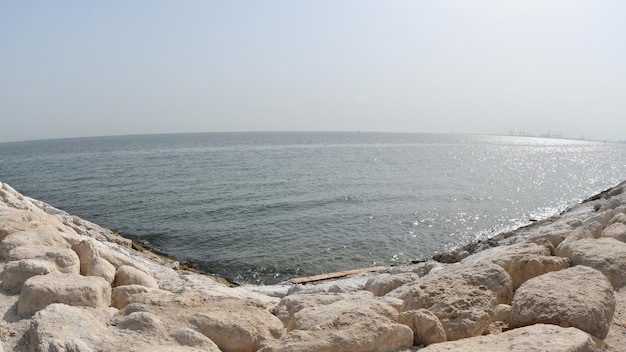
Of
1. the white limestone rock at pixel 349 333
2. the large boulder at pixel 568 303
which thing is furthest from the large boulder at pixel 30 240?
the large boulder at pixel 568 303

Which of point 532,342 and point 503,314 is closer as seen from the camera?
point 532,342

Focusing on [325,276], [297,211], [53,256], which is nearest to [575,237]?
[325,276]

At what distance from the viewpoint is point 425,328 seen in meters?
4.20

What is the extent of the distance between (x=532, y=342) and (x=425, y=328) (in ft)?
3.34

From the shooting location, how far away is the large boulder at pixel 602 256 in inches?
218

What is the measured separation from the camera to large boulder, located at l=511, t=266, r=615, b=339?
4104 millimetres

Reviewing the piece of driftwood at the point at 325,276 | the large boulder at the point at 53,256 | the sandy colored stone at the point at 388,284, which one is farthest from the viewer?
the piece of driftwood at the point at 325,276

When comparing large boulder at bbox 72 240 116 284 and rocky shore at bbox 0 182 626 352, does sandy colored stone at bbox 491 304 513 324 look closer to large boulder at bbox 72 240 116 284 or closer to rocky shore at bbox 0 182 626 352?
rocky shore at bbox 0 182 626 352

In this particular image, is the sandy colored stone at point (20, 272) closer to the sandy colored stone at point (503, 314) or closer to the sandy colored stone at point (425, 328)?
the sandy colored stone at point (425, 328)

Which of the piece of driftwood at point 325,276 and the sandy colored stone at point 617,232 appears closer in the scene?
the sandy colored stone at point 617,232

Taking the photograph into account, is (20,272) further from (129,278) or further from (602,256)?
(602,256)

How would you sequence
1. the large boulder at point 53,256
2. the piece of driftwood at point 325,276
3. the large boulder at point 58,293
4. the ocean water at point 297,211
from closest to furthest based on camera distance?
the large boulder at point 58,293, the large boulder at point 53,256, the piece of driftwood at point 325,276, the ocean water at point 297,211

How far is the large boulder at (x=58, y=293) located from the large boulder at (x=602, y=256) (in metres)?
6.41

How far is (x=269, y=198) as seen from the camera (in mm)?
27047
